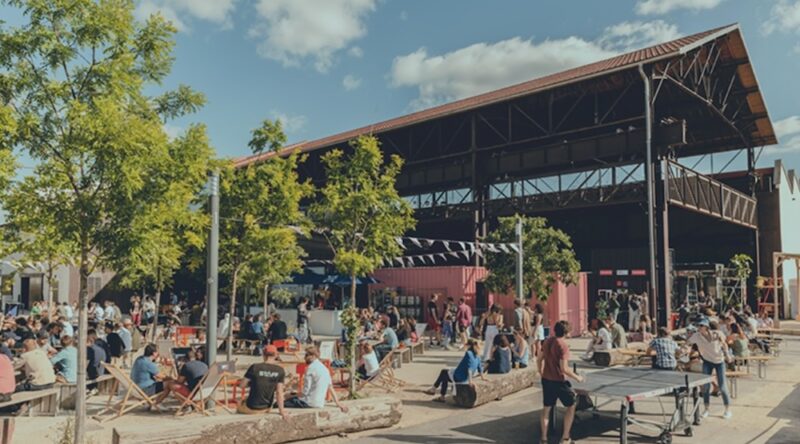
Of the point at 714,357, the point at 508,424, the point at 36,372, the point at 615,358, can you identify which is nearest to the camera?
the point at 508,424

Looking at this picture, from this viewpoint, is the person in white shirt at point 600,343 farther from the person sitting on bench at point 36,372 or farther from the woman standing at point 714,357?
the person sitting on bench at point 36,372

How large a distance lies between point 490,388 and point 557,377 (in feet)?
10.2

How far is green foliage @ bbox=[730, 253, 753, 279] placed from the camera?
29547 mm

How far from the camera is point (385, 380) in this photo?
12438 millimetres

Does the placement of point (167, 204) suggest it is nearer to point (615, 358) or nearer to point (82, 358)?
point (82, 358)

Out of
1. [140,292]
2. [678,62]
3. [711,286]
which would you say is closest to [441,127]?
[678,62]

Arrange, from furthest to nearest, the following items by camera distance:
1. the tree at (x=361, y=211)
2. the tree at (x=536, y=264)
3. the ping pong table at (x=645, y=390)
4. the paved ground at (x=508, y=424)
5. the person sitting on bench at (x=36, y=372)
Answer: the tree at (x=536, y=264) < the tree at (x=361, y=211) < the person sitting on bench at (x=36, y=372) < the paved ground at (x=508, y=424) < the ping pong table at (x=645, y=390)

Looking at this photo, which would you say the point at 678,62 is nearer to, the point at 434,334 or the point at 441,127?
the point at 441,127

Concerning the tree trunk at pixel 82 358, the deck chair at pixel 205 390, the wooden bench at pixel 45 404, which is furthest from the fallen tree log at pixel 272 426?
the wooden bench at pixel 45 404

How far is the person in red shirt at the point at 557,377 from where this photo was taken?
779 centimetres

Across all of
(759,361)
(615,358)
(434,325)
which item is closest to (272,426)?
(615,358)

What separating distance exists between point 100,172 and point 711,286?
3019 cm

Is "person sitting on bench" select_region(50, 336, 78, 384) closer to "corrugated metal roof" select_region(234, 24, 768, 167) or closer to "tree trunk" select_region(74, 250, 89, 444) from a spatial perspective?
"tree trunk" select_region(74, 250, 89, 444)

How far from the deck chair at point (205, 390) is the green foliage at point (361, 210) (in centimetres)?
296
